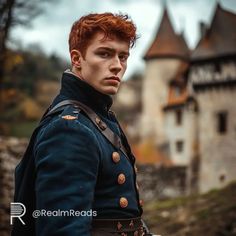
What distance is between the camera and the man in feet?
A: 5.53

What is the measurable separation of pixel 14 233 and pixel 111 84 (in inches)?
31.3

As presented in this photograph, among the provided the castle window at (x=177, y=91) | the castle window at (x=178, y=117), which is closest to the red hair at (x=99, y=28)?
the castle window at (x=178, y=117)

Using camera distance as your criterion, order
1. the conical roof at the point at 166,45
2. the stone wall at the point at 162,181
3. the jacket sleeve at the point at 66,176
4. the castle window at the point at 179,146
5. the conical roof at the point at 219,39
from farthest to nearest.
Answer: the conical roof at the point at 166,45 < the castle window at the point at 179,146 < the stone wall at the point at 162,181 < the conical roof at the point at 219,39 < the jacket sleeve at the point at 66,176

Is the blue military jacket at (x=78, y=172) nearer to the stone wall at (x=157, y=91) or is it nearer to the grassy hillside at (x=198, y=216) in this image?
the grassy hillside at (x=198, y=216)

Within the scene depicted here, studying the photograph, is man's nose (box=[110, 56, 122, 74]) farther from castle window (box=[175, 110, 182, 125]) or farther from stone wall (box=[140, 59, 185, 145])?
stone wall (box=[140, 59, 185, 145])

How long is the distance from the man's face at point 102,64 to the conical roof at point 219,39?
901 inches

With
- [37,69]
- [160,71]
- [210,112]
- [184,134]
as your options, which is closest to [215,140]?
[210,112]

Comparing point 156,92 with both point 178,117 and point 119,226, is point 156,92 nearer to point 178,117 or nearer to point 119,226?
point 178,117

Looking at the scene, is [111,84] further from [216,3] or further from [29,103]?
[29,103]

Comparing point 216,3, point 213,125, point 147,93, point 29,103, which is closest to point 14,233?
point 213,125

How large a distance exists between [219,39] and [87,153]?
24.0 m

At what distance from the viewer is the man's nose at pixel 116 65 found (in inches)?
78.4

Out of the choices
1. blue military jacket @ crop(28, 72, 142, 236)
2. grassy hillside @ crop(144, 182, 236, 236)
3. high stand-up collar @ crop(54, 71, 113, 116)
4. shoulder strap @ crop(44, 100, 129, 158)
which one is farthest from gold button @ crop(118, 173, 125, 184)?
grassy hillside @ crop(144, 182, 236, 236)

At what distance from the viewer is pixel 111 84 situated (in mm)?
2000
